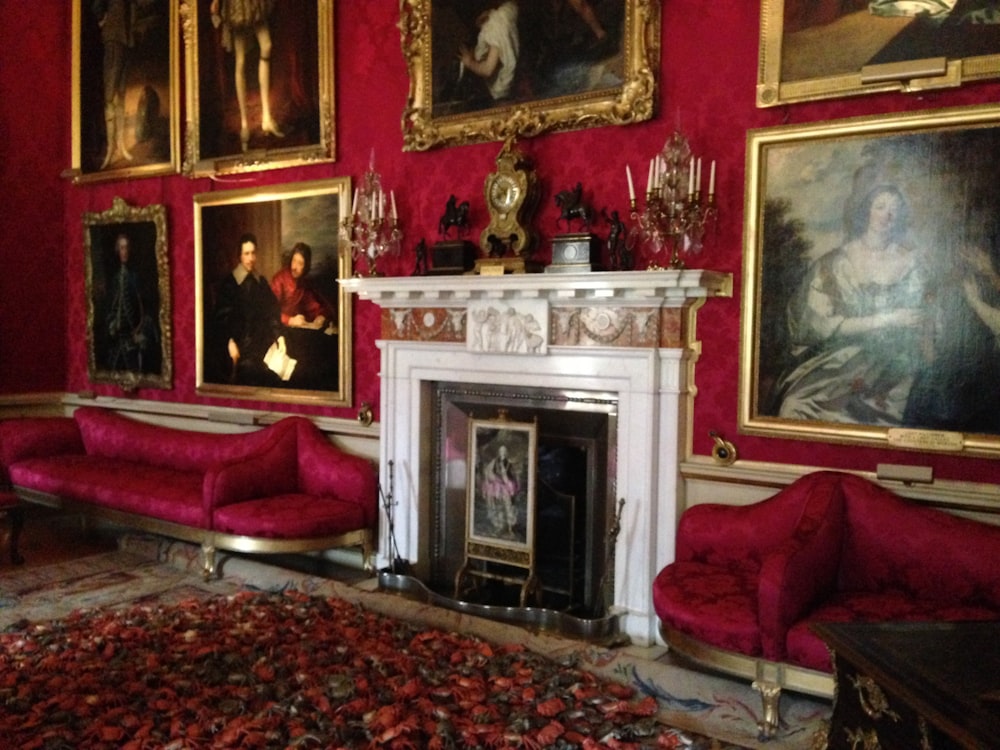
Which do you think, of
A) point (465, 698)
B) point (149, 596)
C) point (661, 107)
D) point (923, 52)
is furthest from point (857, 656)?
point (149, 596)

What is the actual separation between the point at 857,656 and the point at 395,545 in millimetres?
3869

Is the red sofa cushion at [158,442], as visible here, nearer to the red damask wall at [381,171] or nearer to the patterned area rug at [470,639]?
the red damask wall at [381,171]

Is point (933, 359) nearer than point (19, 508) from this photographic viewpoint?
Yes

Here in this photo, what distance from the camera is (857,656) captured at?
2.06 metres

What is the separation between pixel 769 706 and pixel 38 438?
6.28 m

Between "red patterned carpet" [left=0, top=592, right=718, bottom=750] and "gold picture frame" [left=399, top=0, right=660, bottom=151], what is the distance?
299 cm

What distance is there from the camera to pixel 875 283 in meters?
4.09

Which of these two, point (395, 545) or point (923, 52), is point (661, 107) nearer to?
point (923, 52)

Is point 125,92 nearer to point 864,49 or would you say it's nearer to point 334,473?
point 334,473

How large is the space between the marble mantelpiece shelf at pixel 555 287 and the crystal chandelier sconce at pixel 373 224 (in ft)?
0.89

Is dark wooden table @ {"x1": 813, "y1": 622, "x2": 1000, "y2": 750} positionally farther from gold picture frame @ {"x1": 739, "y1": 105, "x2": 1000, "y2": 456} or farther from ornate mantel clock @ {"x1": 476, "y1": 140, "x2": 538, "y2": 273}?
ornate mantel clock @ {"x1": 476, "y1": 140, "x2": 538, "y2": 273}

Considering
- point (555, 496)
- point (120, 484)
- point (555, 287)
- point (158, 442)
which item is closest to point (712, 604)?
point (555, 496)

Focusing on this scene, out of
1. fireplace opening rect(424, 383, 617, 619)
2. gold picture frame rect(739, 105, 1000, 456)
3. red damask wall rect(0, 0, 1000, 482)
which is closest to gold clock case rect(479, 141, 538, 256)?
red damask wall rect(0, 0, 1000, 482)

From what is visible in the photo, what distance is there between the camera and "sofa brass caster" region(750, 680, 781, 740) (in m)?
3.50
